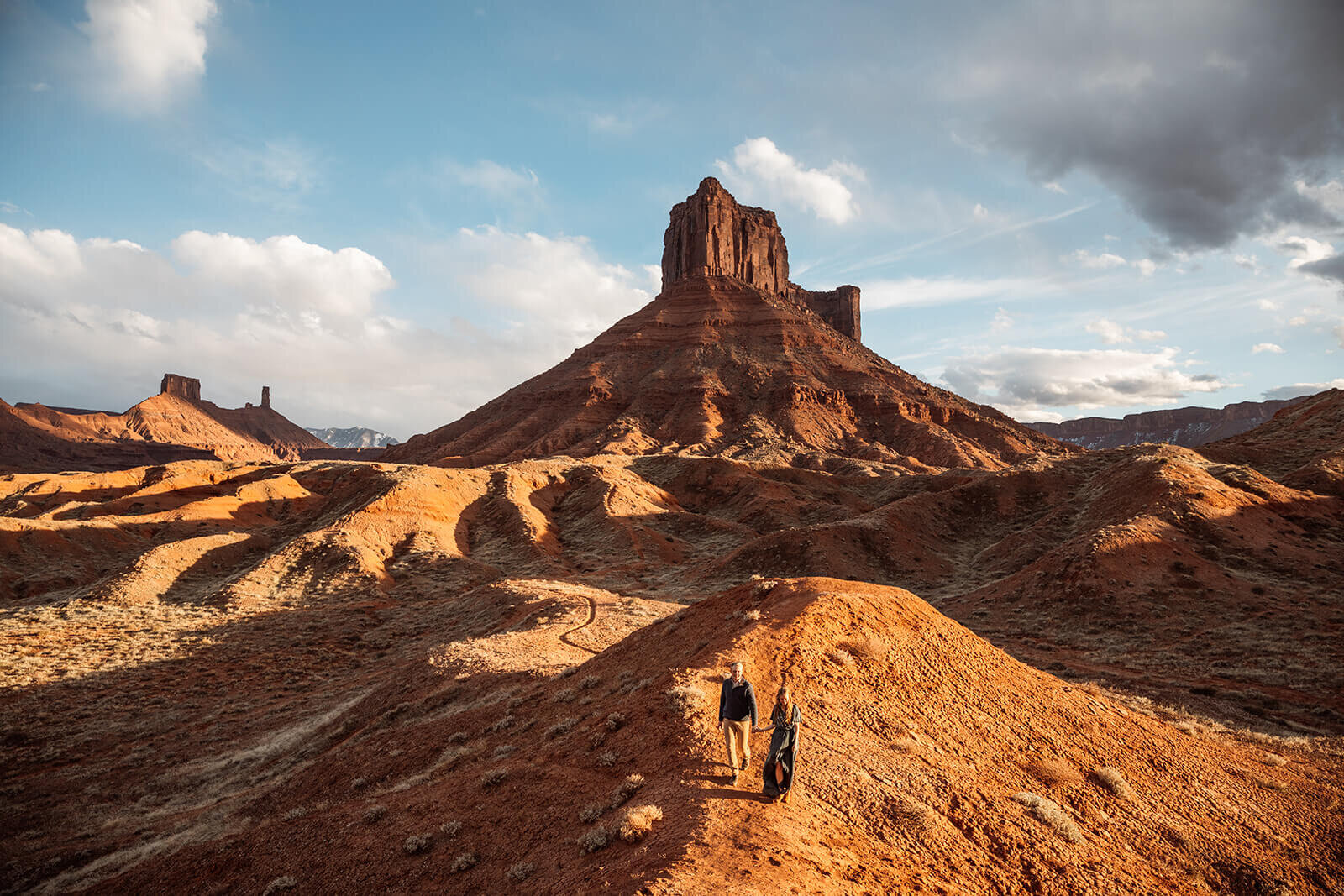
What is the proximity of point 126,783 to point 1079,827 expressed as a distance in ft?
81.2

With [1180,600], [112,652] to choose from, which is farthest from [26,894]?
[1180,600]

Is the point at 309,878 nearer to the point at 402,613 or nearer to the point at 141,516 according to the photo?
the point at 402,613

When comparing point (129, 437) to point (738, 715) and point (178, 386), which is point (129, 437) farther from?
point (738, 715)

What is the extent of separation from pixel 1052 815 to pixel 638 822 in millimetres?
6622

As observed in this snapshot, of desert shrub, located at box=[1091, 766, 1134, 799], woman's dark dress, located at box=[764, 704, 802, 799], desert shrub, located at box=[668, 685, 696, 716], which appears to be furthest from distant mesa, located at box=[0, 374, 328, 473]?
desert shrub, located at box=[1091, 766, 1134, 799]

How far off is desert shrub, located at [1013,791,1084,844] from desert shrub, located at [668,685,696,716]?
5.43 m

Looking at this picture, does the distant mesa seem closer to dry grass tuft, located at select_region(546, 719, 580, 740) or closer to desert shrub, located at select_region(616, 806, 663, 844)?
dry grass tuft, located at select_region(546, 719, 580, 740)

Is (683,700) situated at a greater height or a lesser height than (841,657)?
lesser

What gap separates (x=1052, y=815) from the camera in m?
10.0

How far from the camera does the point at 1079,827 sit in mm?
10156

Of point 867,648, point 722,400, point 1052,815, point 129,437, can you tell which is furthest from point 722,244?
point 129,437

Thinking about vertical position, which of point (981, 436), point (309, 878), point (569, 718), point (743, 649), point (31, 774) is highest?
point (981, 436)

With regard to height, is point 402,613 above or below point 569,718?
below

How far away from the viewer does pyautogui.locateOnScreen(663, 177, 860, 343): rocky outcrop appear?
13938 cm
